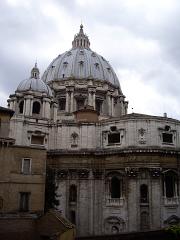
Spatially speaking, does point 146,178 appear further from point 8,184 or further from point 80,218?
point 8,184

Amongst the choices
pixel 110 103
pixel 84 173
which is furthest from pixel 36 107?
pixel 110 103

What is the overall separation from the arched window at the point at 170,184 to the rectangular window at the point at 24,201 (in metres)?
13.8

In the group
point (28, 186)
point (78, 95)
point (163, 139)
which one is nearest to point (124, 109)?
point (78, 95)

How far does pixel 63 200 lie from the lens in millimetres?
32625

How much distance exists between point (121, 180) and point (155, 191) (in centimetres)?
328

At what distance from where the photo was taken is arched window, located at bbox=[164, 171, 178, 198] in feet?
105

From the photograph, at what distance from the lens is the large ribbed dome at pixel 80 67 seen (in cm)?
5579

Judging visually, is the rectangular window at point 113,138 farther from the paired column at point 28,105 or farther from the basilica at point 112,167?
the paired column at point 28,105

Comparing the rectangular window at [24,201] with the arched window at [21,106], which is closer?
the rectangular window at [24,201]

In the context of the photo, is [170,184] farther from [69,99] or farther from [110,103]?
[69,99]

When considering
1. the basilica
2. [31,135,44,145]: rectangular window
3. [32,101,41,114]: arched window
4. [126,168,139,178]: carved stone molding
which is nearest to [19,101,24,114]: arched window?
[32,101,41,114]: arched window

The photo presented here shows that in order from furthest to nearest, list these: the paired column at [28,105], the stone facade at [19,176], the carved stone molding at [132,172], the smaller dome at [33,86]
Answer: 1. the smaller dome at [33,86]
2. the paired column at [28,105]
3. the carved stone molding at [132,172]
4. the stone facade at [19,176]

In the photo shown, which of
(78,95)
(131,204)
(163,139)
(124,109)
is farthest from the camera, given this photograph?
(124,109)

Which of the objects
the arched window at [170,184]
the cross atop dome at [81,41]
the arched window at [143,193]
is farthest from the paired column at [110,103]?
the arched window at [143,193]
